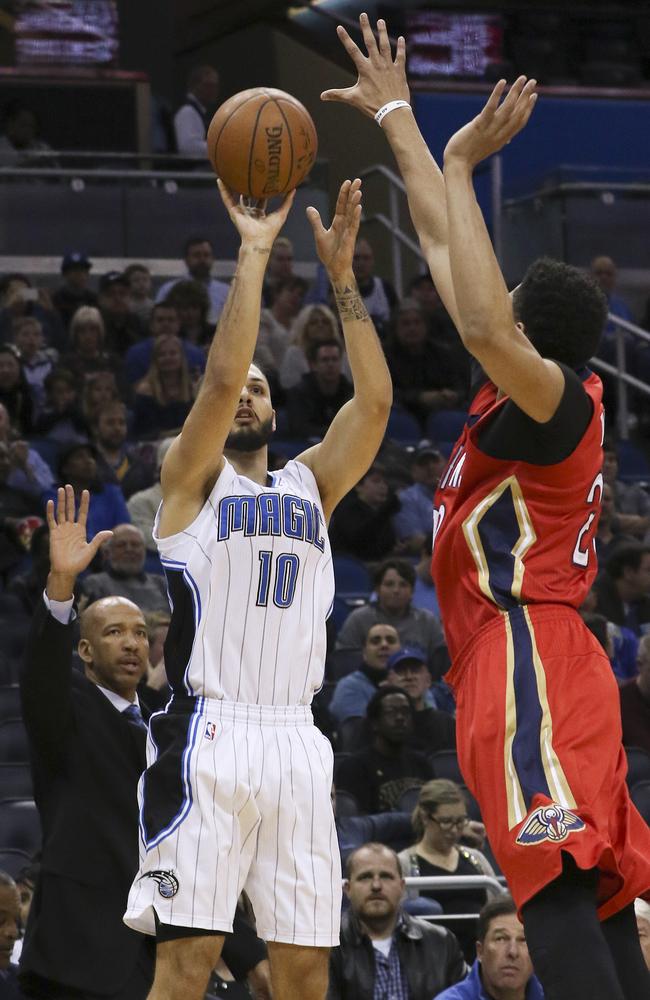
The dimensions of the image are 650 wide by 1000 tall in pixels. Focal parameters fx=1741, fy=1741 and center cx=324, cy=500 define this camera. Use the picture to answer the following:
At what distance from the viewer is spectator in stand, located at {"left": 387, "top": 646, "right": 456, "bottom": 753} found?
9.90 m

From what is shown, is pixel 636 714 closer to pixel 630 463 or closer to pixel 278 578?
pixel 630 463

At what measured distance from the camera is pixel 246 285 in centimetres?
463

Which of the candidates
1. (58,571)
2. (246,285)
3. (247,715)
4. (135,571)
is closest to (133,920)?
(247,715)

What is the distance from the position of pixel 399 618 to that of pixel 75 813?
19.1ft

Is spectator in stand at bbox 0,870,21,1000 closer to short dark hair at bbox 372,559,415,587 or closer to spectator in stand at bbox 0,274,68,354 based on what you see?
short dark hair at bbox 372,559,415,587

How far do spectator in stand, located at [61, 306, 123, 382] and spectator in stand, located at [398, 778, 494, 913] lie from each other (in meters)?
5.86

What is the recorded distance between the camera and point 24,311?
13992 millimetres

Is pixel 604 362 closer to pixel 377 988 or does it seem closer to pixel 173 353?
pixel 173 353

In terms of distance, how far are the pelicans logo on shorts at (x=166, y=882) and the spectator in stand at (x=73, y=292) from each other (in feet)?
34.2

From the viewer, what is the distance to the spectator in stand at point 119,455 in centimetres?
1175

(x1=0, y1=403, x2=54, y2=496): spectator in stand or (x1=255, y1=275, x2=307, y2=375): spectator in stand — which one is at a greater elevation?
(x1=255, y1=275, x2=307, y2=375): spectator in stand

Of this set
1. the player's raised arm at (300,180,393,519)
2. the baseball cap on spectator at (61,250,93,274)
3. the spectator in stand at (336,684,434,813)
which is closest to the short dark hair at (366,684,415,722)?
the spectator in stand at (336,684,434,813)

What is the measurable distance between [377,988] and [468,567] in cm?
382

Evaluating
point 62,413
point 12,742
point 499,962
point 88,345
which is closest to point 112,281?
point 88,345
